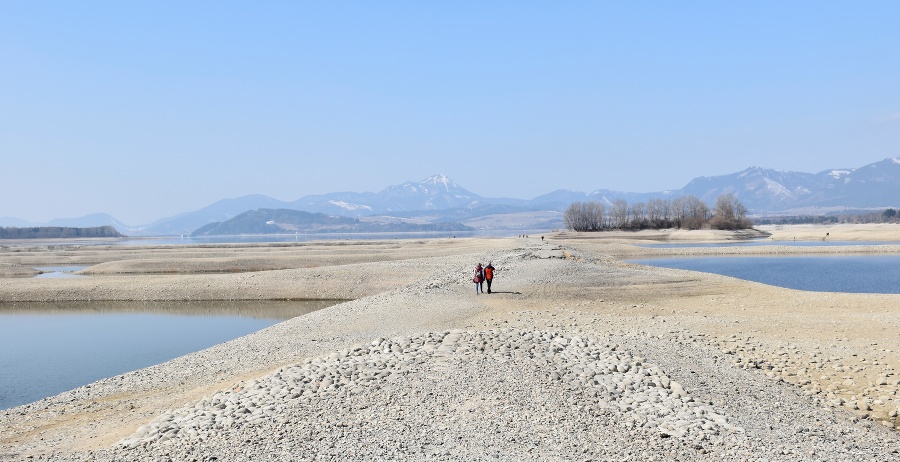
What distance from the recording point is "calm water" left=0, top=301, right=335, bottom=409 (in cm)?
A: 2000

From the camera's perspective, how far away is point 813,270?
4962 cm

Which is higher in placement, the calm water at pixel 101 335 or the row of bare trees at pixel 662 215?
the row of bare trees at pixel 662 215

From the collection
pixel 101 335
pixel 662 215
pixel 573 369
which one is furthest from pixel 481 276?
pixel 662 215

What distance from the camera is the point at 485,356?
46.6 ft

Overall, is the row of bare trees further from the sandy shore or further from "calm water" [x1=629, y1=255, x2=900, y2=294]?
the sandy shore

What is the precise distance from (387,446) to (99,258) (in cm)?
8140

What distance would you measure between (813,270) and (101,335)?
47186 mm

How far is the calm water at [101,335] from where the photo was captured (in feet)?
65.6

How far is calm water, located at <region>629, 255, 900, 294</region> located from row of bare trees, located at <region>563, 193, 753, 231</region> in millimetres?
64361

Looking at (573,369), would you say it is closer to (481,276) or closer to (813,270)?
(481,276)

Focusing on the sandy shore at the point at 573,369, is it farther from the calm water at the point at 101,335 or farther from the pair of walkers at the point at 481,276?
the calm water at the point at 101,335

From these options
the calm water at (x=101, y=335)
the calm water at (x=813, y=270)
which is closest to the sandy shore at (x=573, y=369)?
the calm water at (x=101, y=335)

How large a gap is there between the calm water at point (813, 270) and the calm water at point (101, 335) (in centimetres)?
2912

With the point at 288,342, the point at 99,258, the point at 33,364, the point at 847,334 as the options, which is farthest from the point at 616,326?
the point at 99,258
